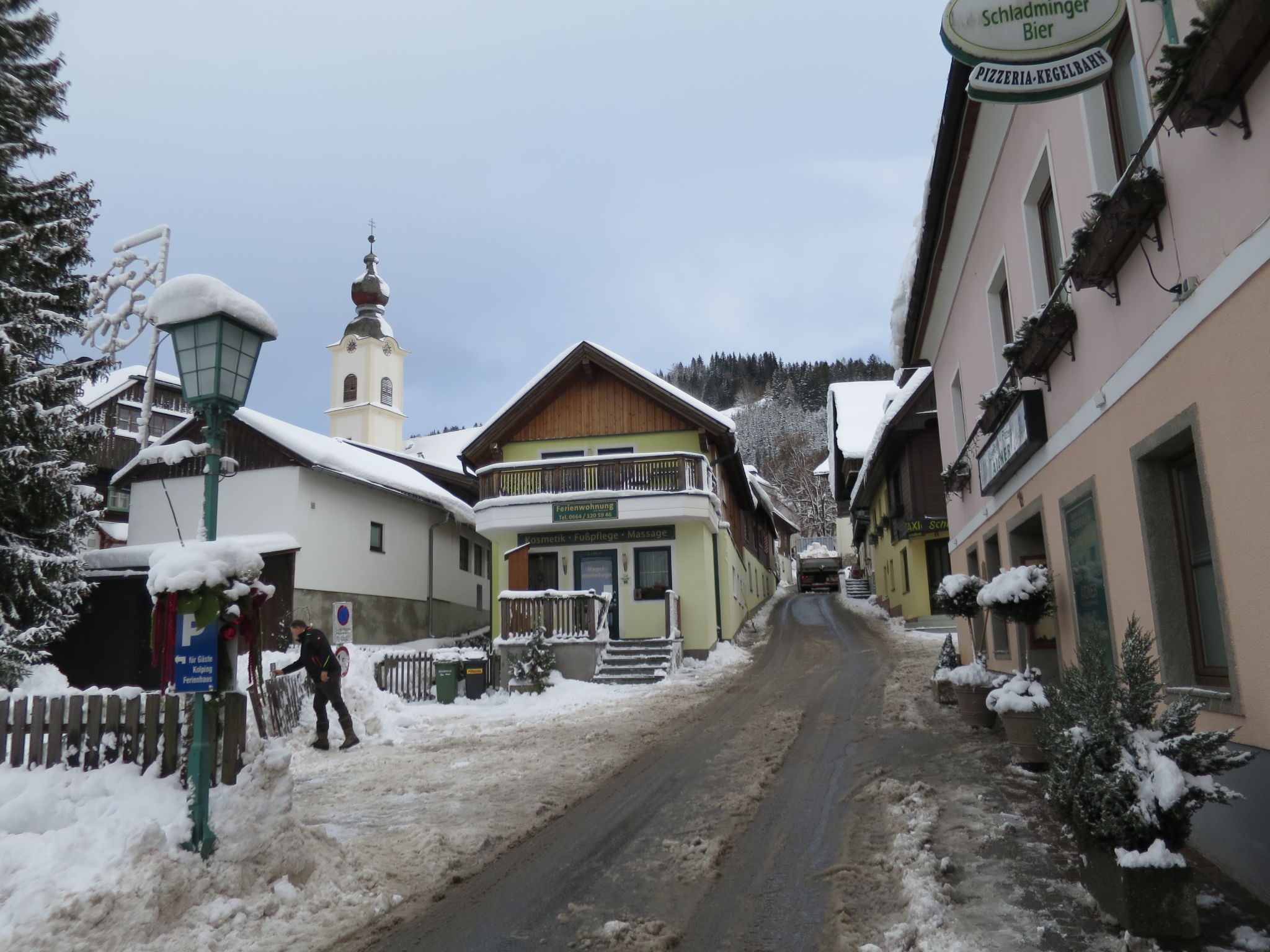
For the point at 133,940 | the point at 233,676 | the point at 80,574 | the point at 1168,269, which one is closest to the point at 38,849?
the point at 133,940

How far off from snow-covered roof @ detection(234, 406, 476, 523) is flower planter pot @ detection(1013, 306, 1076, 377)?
58.8 feet

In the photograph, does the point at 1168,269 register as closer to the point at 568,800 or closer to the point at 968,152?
the point at 968,152

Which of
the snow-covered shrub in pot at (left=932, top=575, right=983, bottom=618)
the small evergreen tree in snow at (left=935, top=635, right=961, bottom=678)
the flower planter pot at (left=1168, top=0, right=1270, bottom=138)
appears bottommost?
the small evergreen tree in snow at (left=935, top=635, right=961, bottom=678)

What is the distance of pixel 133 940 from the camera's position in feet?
14.6

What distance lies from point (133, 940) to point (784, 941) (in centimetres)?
343

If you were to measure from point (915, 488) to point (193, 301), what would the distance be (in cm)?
2140

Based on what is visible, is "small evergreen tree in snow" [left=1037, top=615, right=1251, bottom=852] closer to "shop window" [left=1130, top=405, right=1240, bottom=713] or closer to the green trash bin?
"shop window" [left=1130, top=405, right=1240, bottom=713]

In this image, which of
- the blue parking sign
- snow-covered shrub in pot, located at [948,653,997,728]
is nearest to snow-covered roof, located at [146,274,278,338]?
the blue parking sign

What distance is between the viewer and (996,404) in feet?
30.3

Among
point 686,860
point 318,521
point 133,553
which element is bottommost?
point 686,860

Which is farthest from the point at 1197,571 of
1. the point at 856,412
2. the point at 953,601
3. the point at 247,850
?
the point at 856,412

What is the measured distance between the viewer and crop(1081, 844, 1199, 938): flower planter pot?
12.0 feet

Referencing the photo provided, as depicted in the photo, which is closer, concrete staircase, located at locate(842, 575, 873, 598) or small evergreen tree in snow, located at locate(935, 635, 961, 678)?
small evergreen tree in snow, located at locate(935, 635, 961, 678)

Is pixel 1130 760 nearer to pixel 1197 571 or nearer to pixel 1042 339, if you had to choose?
pixel 1197 571
